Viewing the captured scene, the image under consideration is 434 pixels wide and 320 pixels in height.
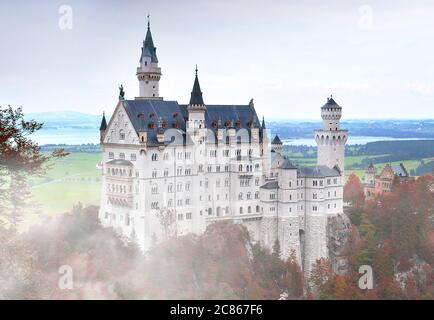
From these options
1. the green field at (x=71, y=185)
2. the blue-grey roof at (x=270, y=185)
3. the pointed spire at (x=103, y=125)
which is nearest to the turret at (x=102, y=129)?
the pointed spire at (x=103, y=125)

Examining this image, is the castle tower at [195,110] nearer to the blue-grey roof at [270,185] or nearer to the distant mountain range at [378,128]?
the blue-grey roof at [270,185]

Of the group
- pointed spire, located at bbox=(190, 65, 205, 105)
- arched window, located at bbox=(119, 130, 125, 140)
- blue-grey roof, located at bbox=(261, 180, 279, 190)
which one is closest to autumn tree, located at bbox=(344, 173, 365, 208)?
blue-grey roof, located at bbox=(261, 180, 279, 190)

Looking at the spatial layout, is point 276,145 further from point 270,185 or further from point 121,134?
point 121,134

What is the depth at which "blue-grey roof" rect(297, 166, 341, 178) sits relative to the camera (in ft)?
205

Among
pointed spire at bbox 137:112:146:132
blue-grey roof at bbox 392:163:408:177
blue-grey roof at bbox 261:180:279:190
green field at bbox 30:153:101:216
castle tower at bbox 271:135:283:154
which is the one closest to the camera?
pointed spire at bbox 137:112:146:132

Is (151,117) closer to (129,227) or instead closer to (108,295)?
(129,227)

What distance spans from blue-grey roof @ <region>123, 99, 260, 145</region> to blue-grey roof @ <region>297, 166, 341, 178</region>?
240 inches

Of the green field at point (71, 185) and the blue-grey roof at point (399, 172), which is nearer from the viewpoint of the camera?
the green field at point (71, 185)

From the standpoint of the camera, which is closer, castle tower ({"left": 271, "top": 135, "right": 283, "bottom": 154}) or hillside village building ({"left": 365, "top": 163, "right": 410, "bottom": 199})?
castle tower ({"left": 271, "top": 135, "right": 283, "bottom": 154})

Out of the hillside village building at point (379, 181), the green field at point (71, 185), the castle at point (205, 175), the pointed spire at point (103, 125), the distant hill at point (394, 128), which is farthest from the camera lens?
the distant hill at point (394, 128)

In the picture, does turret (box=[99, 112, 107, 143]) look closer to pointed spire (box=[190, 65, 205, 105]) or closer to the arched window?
the arched window

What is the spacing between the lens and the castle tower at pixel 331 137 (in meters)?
67.5

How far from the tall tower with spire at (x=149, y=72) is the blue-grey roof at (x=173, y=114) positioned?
477 centimetres

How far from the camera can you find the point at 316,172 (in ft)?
207
